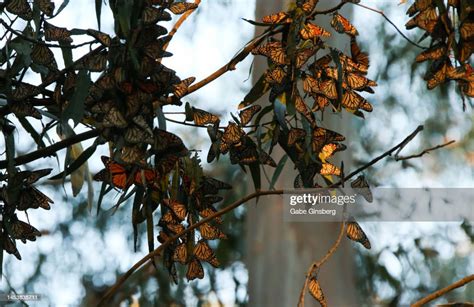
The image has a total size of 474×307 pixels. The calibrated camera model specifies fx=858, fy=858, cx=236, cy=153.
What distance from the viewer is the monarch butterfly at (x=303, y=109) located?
1.02 meters

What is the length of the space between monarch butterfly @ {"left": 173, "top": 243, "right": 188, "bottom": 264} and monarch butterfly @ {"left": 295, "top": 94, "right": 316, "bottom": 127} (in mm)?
238

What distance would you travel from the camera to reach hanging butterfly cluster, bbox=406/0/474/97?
101 cm

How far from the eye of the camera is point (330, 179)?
44.9 inches

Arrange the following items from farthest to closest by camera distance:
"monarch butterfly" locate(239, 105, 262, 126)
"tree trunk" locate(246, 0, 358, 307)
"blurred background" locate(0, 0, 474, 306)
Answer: "blurred background" locate(0, 0, 474, 306), "tree trunk" locate(246, 0, 358, 307), "monarch butterfly" locate(239, 105, 262, 126)

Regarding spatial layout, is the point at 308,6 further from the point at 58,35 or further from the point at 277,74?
the point at 58,35

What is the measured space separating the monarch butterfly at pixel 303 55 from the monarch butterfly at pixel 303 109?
39mm

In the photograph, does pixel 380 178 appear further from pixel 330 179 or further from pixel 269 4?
pixel 330 179

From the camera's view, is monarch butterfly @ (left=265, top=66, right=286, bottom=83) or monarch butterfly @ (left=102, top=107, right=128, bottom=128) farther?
monarch butterfly @ (left=265, top=66, right=286, bottom=83)

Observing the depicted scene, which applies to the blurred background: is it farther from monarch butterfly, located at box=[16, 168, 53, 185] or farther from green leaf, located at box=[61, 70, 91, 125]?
green leaf, located at box=[61, 70, 91, 125]

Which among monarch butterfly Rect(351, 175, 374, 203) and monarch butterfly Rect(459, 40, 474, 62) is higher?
monarch butterfly Rect(459, 40, 474, 62)

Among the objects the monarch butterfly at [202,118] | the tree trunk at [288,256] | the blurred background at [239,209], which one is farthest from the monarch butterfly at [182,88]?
the blurred background at [239,209]

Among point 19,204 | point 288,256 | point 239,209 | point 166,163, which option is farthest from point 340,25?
point 239,209

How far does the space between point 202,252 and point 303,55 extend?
0.31 meters

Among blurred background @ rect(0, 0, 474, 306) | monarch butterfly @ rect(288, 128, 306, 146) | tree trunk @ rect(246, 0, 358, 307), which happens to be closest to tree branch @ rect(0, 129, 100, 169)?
monarch butterfly @ rect(288, 128, 306, 146)
